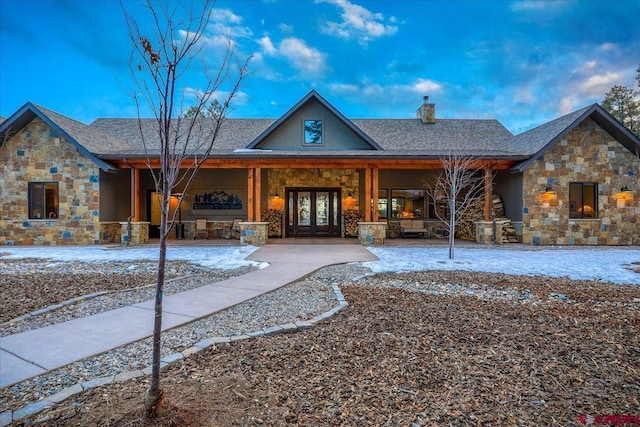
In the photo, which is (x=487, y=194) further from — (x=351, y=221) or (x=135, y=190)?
(x=135, y=190)

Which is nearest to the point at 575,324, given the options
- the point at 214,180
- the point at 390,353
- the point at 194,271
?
the point at 390,353

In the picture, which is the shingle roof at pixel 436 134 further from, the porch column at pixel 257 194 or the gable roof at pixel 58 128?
the gable roof at pixel 58 128

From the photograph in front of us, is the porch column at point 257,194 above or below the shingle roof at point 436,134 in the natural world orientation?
below

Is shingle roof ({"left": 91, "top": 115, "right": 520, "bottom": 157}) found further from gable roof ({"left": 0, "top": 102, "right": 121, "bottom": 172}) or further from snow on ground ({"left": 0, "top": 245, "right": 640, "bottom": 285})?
snow on ground ({"left": 0, "top": 245, "right": 640, "bottom": 285})

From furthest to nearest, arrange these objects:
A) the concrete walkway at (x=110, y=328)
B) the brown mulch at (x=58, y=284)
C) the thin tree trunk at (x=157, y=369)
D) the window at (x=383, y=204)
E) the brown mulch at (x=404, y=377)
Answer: the window at (x=383, y=204) < the brown mulch at (x=58, y=284) < the concrete walkway at (x=110, y=328) < the brown mulch at (x=404, y=377) < the thin tree trunk at (x=157, y=369)

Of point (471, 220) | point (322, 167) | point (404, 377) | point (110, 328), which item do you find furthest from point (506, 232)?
point (110, 328)

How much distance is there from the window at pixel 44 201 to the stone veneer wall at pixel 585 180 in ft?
56.7

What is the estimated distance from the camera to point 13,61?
14.6m

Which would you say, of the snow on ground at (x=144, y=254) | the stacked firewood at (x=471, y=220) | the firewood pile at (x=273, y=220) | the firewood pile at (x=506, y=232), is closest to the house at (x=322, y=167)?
the firewood pile at (x=506, y=232)

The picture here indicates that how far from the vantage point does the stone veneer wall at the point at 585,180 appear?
12625mm

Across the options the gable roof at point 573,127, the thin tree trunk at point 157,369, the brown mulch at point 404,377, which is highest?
the gable roof at point 573,127

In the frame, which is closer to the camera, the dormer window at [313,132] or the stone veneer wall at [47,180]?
the stone veneer wall at [47,180]

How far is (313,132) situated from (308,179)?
231cm

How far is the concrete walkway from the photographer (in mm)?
2996
